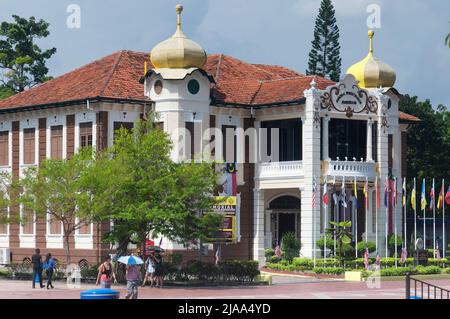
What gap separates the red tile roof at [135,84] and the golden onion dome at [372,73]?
211 cm

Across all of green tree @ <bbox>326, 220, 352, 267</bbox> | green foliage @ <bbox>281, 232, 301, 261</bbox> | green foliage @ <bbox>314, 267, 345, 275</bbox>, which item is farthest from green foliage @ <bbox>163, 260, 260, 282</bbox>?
green foliage @ <bbox>281, 232, 301, 261</bbox>

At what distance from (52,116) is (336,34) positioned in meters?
29.8

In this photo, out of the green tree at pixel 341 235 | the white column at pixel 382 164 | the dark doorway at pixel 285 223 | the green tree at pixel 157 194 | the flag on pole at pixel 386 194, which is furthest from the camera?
the dark doorway at pixel 285 223

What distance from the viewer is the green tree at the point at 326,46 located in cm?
9150

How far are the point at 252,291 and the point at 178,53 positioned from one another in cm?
1691

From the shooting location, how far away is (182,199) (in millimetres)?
55250

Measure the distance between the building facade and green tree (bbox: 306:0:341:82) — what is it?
19031 mm

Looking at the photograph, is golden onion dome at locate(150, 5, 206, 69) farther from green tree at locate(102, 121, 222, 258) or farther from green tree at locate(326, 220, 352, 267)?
green tree at locate(326, 220, 352, 267)

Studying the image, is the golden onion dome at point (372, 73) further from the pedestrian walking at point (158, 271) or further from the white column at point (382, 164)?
the pedestrian walking at point (158, 271)

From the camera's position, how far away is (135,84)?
6725 centimetres

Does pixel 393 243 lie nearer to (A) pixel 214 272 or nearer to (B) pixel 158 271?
(A) pixel 214 272

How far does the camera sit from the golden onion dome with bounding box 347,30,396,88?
71.1 metres

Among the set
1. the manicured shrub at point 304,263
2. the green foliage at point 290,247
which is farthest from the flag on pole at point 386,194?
the manicured shrub at point 304,263
